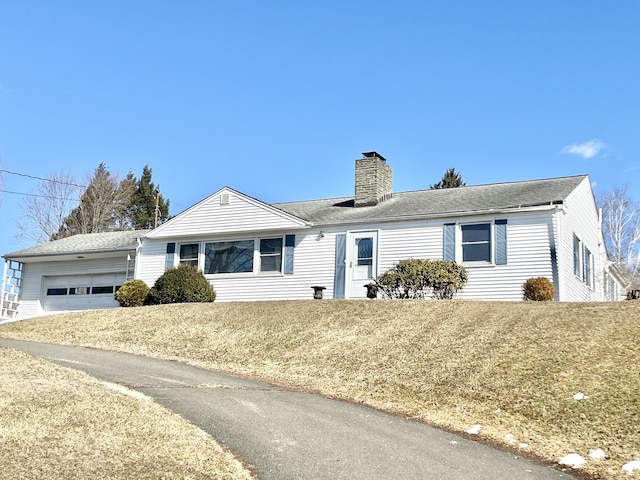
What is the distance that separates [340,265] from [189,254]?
5859mm

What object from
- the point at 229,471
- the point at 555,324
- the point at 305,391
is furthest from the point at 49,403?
the point at 555,324

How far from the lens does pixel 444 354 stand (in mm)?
12773

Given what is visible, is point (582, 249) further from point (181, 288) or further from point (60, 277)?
point (60, 277)

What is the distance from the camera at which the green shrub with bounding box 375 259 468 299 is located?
1936 cm

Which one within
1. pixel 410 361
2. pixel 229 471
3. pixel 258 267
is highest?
pixel 258 267

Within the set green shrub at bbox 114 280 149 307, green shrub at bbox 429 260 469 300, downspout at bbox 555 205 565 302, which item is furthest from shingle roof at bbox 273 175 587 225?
green shrub at bbox 114 280 149 307

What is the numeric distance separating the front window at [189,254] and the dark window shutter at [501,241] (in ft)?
34.1

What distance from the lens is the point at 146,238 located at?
24.9 m

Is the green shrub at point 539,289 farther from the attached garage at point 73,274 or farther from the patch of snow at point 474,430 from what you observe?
the attached garage at point 73,274

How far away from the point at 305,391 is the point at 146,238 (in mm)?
14789

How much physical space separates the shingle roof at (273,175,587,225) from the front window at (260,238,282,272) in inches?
55.3

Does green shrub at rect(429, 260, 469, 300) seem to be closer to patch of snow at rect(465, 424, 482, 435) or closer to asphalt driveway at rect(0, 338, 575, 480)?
asphalt driveway at rect(0, 338, 575, 480)

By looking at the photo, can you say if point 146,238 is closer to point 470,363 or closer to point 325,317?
point 325,317

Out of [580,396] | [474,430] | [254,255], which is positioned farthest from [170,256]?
[580,396]
